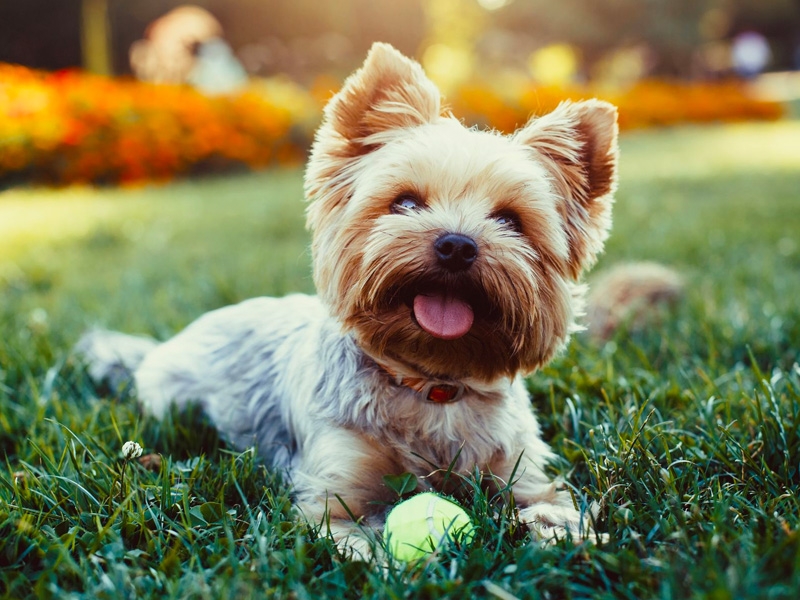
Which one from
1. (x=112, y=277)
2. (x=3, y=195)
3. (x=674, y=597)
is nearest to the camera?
(x=674, y=597)

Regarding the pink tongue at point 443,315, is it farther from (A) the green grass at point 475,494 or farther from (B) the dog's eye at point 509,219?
(A) the green grass at point 475,494

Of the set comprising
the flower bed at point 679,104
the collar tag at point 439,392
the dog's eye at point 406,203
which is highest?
the flower bed at point 679,104

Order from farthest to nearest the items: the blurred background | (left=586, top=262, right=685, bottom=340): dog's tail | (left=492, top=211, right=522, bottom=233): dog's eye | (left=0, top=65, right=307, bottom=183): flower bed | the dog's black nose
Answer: the blurred background → (left=0, top=65, right=307, bottom=183): flower bed → (left=586, top=262, right=685, bottom=340): dog's tail → (left=492, top=211, right=522, bottom=233): dog's eye → the dog's black nose

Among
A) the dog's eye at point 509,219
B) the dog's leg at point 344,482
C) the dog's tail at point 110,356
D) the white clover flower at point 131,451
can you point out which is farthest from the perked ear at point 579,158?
the dog's tail at point 110,356

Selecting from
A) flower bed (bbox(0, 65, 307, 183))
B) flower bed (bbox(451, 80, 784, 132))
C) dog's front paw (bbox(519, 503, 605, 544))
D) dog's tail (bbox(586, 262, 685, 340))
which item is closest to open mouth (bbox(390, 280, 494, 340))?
dog's front paw (bbox(519, 503, 605, 544))

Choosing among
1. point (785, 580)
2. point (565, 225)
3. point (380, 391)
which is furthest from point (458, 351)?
point (785, 580)

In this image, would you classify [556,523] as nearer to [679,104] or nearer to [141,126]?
[141,126]

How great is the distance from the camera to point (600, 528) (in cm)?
240

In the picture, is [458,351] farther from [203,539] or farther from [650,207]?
[650,207]

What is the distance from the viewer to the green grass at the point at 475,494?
2.02 meters

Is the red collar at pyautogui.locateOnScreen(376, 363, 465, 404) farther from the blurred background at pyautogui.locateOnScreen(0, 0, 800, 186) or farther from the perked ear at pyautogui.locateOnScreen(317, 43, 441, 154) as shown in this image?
the blurred background at pyautogui.locateOnScreen(0, 0, 800, 186)

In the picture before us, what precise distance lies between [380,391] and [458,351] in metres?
0.35

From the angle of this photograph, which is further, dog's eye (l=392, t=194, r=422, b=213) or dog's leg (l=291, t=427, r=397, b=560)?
dog's eye (l=392, t=194, r=422, b=213)

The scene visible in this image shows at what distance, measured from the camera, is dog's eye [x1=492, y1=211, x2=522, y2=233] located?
276 centimetres
